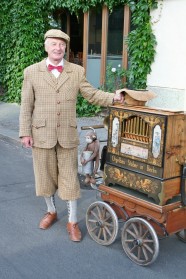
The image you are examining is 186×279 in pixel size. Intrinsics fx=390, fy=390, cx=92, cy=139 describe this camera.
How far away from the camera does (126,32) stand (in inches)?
345

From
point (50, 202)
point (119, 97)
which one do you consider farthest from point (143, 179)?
point (50, 202)

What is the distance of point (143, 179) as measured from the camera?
316cm

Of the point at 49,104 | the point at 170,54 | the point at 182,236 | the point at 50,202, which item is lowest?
the point at 182,236

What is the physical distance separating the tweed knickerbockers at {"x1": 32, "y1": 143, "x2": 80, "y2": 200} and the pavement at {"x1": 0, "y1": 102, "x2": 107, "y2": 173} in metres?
2.83

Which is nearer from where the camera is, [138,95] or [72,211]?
[138,95]

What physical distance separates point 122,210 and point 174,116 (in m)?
0.98

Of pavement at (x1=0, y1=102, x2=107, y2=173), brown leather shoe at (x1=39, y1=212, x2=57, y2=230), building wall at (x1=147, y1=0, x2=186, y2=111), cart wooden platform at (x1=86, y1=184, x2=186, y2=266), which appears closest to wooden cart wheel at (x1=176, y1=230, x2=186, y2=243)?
cart wooden platform at (x1=86, y1=184, x2=186, y2=266)

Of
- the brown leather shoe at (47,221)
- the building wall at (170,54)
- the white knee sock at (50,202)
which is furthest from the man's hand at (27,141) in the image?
the building wall at (170,54)

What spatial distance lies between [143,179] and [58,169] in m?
0.90

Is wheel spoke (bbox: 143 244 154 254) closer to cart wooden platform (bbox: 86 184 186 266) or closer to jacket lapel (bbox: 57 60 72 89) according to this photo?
cart wooden platform (bbox: 86 184 186 266)

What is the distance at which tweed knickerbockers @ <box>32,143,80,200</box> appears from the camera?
11.7 feet

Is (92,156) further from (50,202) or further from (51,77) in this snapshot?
(51,77)

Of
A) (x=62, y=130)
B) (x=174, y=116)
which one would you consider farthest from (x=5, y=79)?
(x=174, y=116)

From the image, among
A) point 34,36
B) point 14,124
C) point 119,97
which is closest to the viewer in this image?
point 119,97
